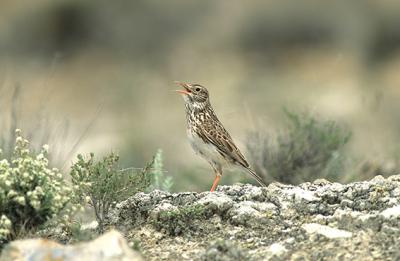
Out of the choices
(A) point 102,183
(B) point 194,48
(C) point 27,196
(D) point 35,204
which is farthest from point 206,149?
(B) point 194,48

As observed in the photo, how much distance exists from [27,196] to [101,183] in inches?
27.1

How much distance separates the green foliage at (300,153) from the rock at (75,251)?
13.8ft

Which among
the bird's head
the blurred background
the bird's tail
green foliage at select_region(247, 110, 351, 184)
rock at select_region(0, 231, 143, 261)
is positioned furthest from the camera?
the blurred background

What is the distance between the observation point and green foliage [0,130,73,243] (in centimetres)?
596

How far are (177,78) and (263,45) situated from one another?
10.9ft

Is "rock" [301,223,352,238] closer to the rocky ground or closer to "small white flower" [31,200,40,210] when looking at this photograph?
the rocky ground

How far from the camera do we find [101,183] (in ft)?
21.6

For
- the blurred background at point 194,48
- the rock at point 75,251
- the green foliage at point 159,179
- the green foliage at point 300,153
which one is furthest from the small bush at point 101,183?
the blurred background at point 194,48

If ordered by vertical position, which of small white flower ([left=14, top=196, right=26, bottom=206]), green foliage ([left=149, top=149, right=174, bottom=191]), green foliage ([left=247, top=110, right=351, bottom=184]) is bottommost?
small white flower ([left=14, top=196, right=26, bottom=206])

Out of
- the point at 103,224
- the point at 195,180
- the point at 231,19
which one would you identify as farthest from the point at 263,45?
the point at 103,224

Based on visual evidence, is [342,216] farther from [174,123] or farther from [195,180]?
[174,123]

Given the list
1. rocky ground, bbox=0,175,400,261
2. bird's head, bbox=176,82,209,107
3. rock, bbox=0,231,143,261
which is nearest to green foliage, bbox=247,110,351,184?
bird's head, bbox=176,82,209,107

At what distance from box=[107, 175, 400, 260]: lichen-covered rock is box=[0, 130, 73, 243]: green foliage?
646 mm

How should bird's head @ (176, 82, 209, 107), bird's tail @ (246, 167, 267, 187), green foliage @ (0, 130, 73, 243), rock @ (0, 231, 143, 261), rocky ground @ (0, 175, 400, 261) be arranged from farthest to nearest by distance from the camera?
bird's head @ (176, 82, 209, 107), bird's tail @ (246, 167, 267, 187), green foliage @ (0, 130, 73, 243), rocky ground @ (0, 175, 400, 261), rock @ (0, 231, 143, 261)
